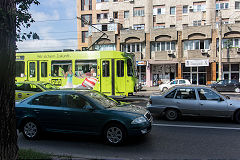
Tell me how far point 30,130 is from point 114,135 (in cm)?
269

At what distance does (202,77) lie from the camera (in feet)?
102

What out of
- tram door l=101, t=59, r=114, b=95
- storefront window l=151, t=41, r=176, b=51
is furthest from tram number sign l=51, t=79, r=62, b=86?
storefront window l=151, t=41, r=176, b=51

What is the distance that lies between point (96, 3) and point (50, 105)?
125 feet

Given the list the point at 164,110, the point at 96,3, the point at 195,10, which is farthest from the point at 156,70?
the point at 164,110

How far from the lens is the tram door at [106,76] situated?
13.2m

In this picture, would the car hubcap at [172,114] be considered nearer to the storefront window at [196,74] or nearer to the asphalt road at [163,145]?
the asphalt road at [163,145]

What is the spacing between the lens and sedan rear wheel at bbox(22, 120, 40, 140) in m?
6.36

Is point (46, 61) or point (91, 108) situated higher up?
point (46, 61)

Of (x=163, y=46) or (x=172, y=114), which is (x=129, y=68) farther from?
(x=163, y=46)

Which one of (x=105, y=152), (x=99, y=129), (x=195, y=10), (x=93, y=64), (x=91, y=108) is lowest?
(x=105, y=152)

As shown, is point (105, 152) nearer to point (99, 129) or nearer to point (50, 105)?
point (99, 129)

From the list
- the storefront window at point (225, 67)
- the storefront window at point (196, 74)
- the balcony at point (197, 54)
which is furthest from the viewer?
the storefront window at point (196, 74)

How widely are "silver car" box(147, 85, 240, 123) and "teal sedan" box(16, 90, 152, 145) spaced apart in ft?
9.00

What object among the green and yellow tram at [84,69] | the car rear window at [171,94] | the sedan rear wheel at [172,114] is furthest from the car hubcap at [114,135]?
Answer: the green and yellow tram at [84,69]
